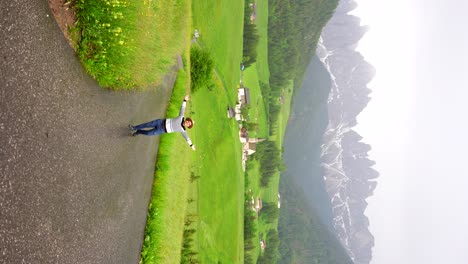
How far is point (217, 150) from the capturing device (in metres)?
39.3

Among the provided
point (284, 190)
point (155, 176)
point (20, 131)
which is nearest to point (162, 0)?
point (155, 176)

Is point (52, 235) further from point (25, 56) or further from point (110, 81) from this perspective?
point (110, 81)

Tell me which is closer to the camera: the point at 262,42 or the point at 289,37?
the point at 262,42

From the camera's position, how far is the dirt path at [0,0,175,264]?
33.0 feet

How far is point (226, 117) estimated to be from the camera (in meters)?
48.6

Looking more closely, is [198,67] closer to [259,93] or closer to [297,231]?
[259,93]

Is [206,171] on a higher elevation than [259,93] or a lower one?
lower

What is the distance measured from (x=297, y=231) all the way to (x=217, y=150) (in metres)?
116

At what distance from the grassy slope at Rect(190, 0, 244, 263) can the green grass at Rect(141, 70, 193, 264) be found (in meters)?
4.61

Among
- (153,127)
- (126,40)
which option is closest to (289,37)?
(153,127)

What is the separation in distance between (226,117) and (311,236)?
128 metres

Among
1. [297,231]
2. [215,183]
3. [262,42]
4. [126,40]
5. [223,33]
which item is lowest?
[215,183]

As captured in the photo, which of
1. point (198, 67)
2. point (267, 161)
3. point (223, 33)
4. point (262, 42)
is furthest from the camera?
point (262, 42)

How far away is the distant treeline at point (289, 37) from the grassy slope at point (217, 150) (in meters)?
62.4
